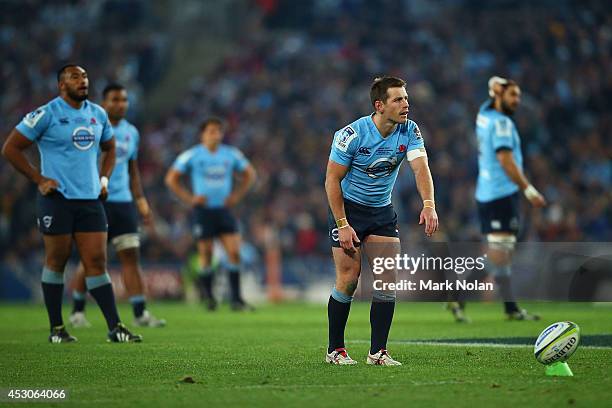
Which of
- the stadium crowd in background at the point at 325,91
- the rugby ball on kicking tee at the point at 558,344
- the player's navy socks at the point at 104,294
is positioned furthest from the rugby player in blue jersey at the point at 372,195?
the stadium crowd in background at the point at 325,91

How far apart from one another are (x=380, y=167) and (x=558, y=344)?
1960mm

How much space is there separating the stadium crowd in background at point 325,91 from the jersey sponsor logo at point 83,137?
12.2m

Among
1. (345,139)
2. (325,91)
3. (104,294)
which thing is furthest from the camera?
(325,91)

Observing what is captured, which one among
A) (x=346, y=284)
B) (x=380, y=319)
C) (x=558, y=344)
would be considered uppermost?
(x=346, y=284)

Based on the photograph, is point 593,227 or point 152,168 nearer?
point 593,227

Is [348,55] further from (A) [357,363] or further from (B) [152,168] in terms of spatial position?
(A) [357,363]

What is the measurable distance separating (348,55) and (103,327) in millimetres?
16719

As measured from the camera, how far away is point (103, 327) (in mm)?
13055

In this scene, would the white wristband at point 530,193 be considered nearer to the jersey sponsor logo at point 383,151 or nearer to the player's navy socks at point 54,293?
the jersey sponsor logo at point 383,151

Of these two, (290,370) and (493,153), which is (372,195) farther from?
(493,153)

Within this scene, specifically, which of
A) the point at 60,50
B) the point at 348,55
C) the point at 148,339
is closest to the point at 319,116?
the point at 348,55

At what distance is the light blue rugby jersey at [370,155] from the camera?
27.2ft

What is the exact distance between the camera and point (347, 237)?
321 inches

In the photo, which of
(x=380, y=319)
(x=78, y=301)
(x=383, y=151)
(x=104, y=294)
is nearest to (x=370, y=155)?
(x=383, y=151)
